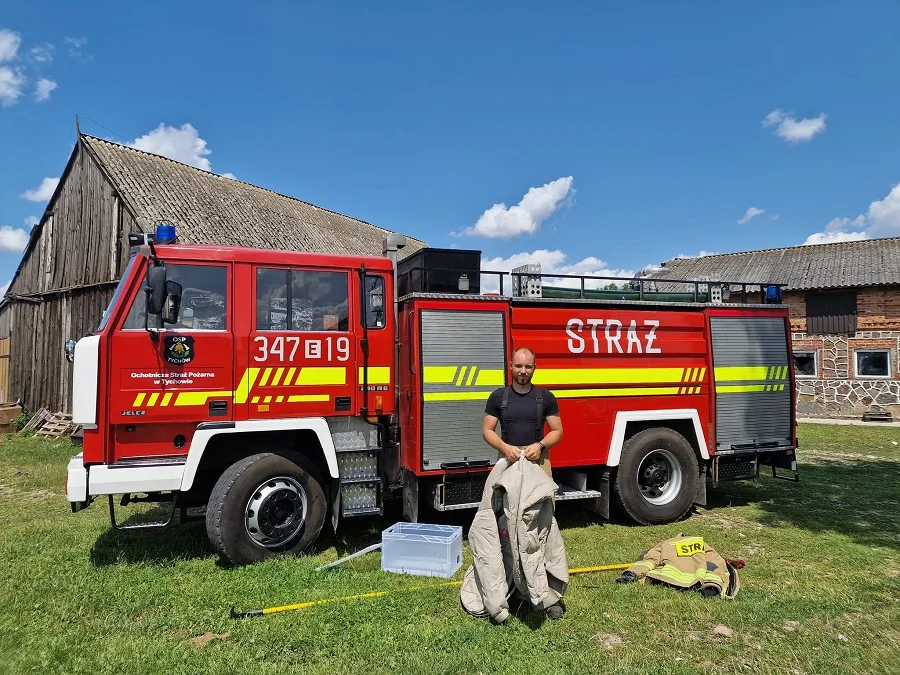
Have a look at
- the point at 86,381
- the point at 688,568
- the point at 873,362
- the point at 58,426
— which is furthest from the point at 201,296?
the point at 873,362

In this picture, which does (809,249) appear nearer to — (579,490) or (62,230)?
(579,490)

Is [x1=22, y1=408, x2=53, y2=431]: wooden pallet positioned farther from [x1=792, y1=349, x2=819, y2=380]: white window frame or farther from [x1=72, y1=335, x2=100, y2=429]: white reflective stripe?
[x1=792, y1=349, x2=819, y2=380]: white window frame

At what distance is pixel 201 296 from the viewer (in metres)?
5.30

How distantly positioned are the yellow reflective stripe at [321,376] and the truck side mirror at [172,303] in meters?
1.24

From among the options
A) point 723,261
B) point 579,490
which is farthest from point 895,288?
point 579,490

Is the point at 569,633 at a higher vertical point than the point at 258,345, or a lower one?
lower

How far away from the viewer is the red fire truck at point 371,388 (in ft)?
16.6

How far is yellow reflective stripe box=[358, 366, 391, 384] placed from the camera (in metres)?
5.76

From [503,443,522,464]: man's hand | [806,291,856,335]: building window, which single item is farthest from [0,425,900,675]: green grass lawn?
[806,291,856,335]: building window

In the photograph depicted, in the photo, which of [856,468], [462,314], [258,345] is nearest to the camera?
[258,345]

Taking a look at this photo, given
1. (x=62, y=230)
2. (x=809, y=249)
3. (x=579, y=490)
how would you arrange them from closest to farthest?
(x=579, y=490)
(x=62, y=230)
(x=809, y=249)

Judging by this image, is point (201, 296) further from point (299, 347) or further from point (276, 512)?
point (276, 512)

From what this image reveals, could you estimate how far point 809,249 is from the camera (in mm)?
25125

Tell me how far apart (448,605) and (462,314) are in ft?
9.37
